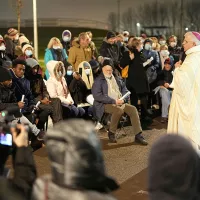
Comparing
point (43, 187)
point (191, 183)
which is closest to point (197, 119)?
point (191, 183)

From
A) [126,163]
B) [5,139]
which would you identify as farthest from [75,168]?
[126,163]

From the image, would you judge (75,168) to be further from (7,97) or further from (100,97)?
(100,97)

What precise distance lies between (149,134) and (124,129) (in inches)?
22.3

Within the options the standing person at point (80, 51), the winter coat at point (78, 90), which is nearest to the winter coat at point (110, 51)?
the standing person at point (80, 51)

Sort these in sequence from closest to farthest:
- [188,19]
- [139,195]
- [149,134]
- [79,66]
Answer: [139,195], [149,134], [79,66], [188,19]

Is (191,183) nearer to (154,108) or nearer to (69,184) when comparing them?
(69,184)

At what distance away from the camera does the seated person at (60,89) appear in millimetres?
9406

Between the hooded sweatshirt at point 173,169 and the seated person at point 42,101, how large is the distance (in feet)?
20.2

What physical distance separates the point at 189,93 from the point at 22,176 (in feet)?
12.0

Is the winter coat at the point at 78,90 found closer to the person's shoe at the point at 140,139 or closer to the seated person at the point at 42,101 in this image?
the seated person at the point at 42,101

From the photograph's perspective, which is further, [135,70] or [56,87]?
[135,70]

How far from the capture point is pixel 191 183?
2932 millimetres

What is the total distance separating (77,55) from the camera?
1148 cm

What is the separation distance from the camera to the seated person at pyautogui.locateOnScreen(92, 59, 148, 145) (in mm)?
9133
